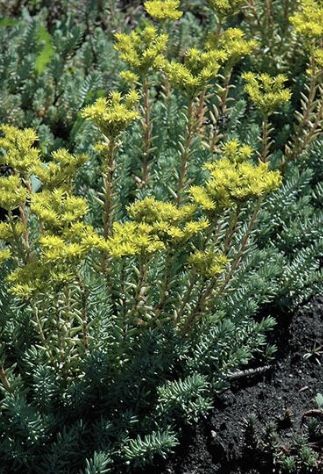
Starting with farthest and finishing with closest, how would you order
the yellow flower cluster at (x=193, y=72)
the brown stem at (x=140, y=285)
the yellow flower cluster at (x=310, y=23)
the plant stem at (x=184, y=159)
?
the yellow flower cluster at (x=310, y=23) → the plant stem at (x=184, y=159) → the yellow flower cluster at (x=193, y=72) → the brown stem at (x=140, y=285)

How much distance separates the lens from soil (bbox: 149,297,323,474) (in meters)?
2.90

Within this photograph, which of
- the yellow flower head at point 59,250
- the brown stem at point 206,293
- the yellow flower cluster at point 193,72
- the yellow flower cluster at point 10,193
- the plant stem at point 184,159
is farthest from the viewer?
the plant stem at point 184,159

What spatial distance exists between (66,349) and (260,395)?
882mm

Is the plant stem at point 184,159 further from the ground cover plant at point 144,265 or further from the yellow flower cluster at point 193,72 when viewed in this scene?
the yellow flower cluster at point 193,72

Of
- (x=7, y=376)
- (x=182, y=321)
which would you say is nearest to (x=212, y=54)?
(x=182, y=321)

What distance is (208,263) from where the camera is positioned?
2.52 metres

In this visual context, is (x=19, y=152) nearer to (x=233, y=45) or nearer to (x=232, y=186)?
(x=232, y=186)

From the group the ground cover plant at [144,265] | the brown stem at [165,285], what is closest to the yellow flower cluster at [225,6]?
the ground cover plant at [144,265]

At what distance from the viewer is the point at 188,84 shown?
2.69 metres

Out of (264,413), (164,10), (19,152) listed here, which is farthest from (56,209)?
(264,413)

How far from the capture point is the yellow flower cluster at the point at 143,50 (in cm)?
283

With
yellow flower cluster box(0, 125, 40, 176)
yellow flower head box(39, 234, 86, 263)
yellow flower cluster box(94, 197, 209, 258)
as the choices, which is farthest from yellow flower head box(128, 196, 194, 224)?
yellow flower cluster box(0, 125, 40, 176)

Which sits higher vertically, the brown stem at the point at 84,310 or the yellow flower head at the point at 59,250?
the yellow flower head at the point at 59,250

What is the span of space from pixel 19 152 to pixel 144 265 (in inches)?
21.8
